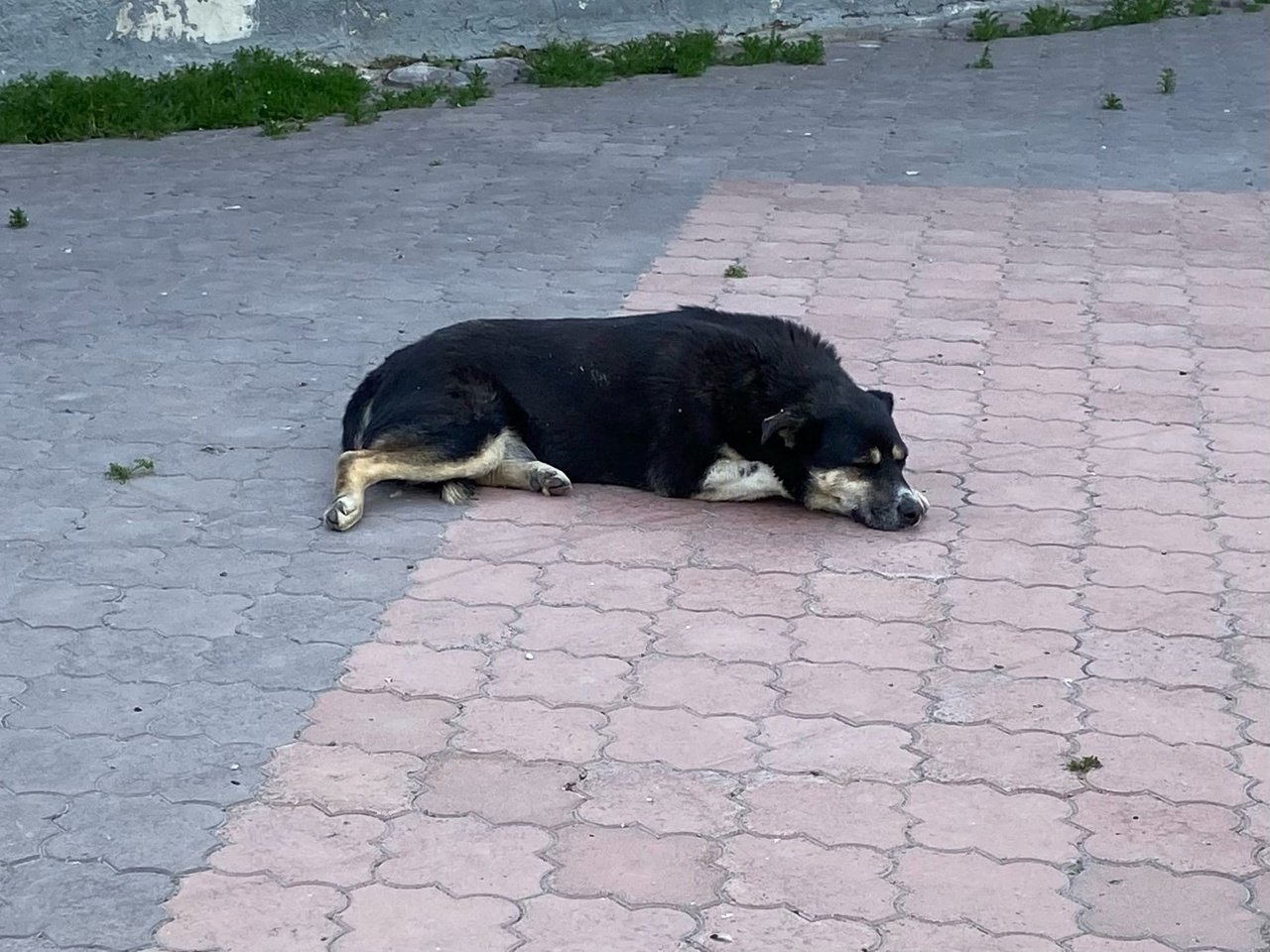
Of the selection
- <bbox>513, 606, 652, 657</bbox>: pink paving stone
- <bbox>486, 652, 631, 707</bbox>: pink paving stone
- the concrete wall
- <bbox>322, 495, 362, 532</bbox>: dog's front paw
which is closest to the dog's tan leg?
<bbox>322, 495, 362, 532</bbox>: dog's front paw

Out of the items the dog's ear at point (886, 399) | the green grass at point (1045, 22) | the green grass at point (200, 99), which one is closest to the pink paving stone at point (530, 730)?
the dog's ear at point (886, 399)

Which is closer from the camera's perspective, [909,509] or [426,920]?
[426,920]

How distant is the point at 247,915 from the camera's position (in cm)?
396

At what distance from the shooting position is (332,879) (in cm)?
410

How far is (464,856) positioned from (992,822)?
1237 mm

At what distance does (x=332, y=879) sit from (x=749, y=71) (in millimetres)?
10458

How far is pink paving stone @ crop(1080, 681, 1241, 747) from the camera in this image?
4.78 metres

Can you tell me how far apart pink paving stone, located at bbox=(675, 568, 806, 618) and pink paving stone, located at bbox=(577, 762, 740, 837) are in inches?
40.5

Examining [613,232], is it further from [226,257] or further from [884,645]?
[884,645]

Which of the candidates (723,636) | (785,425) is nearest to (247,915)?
(723,636)

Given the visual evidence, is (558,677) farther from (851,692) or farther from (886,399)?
(886,399)

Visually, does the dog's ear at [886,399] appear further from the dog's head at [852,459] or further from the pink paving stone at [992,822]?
the pink paving stone at [992,822]

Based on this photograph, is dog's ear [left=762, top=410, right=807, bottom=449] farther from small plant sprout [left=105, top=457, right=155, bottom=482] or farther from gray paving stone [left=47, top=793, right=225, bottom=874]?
gray paving stone [left=47, top=793, right=225, bottom=874]

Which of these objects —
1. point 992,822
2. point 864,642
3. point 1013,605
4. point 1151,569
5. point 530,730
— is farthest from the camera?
point 1151,569
